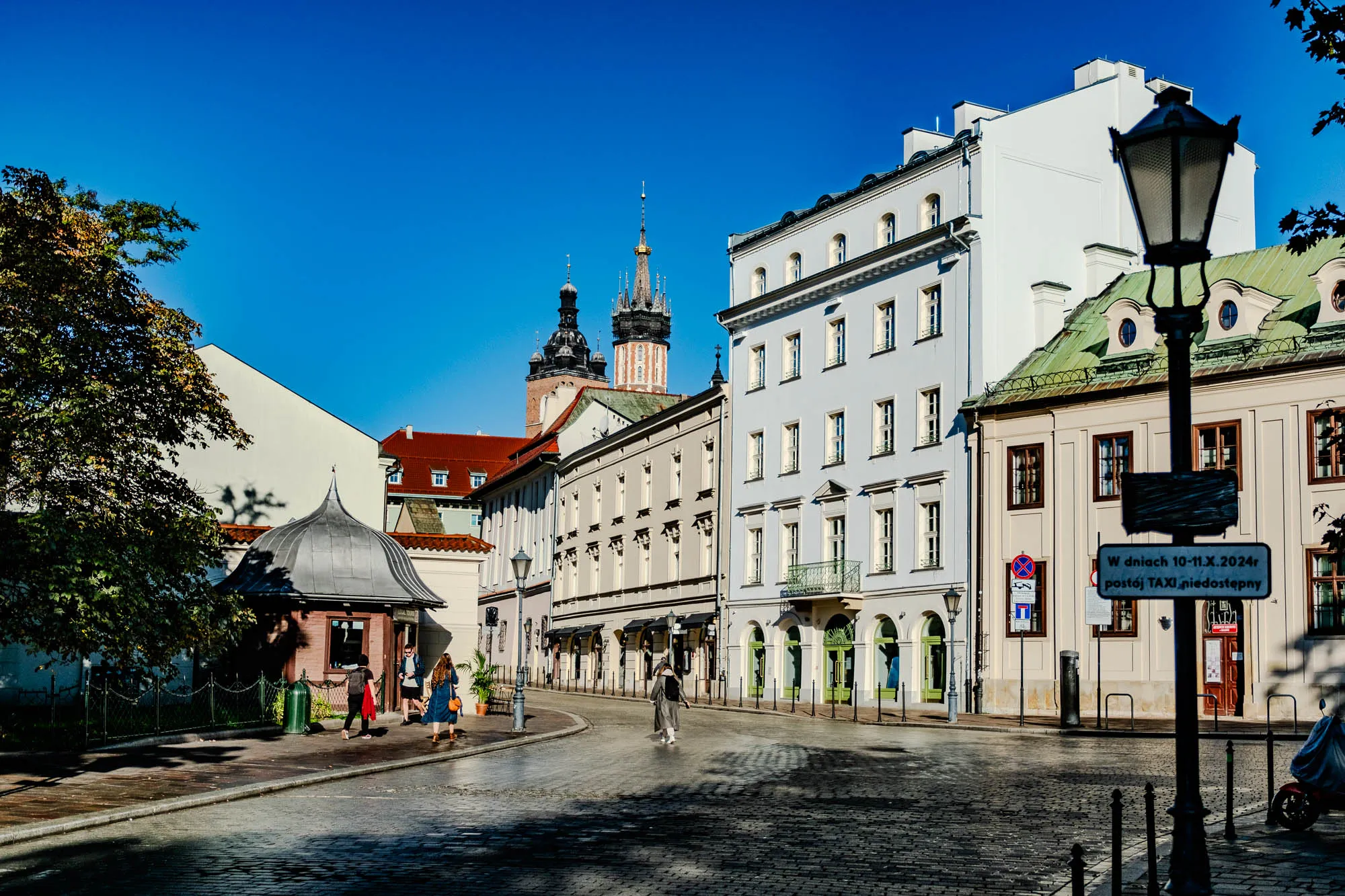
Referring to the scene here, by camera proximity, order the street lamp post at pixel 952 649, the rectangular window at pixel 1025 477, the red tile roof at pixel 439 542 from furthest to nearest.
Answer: the red tile roof at pixel 439 542, the rectangular window at pixel 1025 477, the street lamp post at pixel 952 649

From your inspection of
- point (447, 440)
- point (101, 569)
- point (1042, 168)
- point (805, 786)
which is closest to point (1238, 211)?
point (1042, 168)

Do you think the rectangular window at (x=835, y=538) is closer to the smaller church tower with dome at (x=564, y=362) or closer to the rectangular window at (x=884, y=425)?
the rectangular window at (x=884, y=425)

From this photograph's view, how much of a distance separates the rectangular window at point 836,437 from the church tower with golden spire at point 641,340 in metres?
102

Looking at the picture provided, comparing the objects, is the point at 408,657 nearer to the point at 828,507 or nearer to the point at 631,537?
the point at 828,507

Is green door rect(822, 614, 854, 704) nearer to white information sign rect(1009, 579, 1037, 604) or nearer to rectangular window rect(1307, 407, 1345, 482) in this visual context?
white information sign rect(1009, 579, 1037, 604)

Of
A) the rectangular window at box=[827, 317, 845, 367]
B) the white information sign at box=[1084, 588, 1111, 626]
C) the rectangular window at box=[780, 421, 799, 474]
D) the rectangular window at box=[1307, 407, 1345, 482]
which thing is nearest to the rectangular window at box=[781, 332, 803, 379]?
the rectangular window at box=[780, 421, 799, 474]

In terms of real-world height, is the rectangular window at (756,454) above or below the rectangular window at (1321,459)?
above

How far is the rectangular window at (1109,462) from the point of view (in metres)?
Answer: 39.2

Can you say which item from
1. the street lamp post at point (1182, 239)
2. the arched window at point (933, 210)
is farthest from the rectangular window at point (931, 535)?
the street lamp post at point (1182, 239)

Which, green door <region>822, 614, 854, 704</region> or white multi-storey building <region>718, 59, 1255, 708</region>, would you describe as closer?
white multi-storey building <region>718, 59, 1255, 708</region>

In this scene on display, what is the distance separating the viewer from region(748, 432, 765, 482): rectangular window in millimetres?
54375

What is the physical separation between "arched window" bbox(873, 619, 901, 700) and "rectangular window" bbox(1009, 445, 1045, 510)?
6.29 meters

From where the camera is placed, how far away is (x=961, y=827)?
14.9 meters

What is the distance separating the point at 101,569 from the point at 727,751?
11547mm
